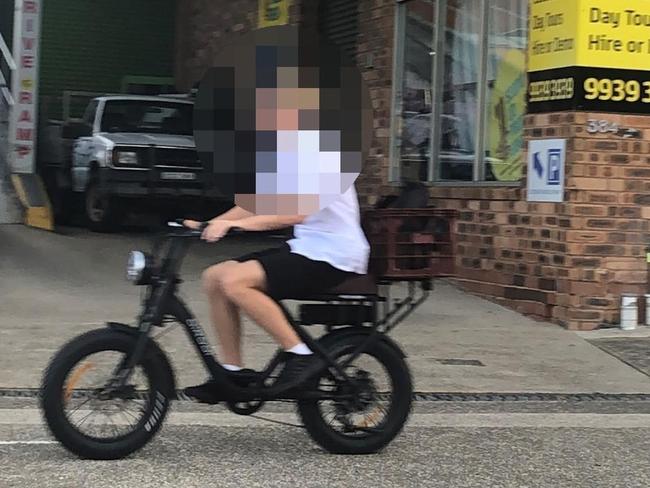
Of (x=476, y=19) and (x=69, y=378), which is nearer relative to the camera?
(x=69, y=378)

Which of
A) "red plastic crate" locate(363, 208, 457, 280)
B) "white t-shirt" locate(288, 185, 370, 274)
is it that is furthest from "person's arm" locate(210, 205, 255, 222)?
"red plastic crate" locate(363, 208, 457, 280)

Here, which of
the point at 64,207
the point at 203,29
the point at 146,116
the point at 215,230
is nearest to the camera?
the point at 215,230

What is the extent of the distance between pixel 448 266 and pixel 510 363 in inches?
105

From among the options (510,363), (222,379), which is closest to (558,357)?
(510,363)

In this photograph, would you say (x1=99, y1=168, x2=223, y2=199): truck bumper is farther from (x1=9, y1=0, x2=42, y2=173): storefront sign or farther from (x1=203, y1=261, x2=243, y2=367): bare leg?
(x1=203, y1=261, x2=243, y2=367): bare leg

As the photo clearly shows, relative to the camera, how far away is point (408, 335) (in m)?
8.31

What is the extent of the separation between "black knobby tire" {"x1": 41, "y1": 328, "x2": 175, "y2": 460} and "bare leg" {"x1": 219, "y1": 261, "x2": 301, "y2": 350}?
1.51 ft

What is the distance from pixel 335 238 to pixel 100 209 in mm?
9061

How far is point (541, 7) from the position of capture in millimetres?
8992

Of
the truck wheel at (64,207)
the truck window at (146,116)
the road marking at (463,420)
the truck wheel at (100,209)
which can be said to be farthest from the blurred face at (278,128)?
the truck wheel at (64,207)

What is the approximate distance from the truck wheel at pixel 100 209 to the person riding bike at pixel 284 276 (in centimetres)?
853

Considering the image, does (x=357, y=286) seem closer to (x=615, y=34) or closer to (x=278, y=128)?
(x=278, y=128)

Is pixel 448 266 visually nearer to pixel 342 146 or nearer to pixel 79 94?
pixel 342 146

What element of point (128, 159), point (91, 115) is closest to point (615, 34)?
point (128, 159)
